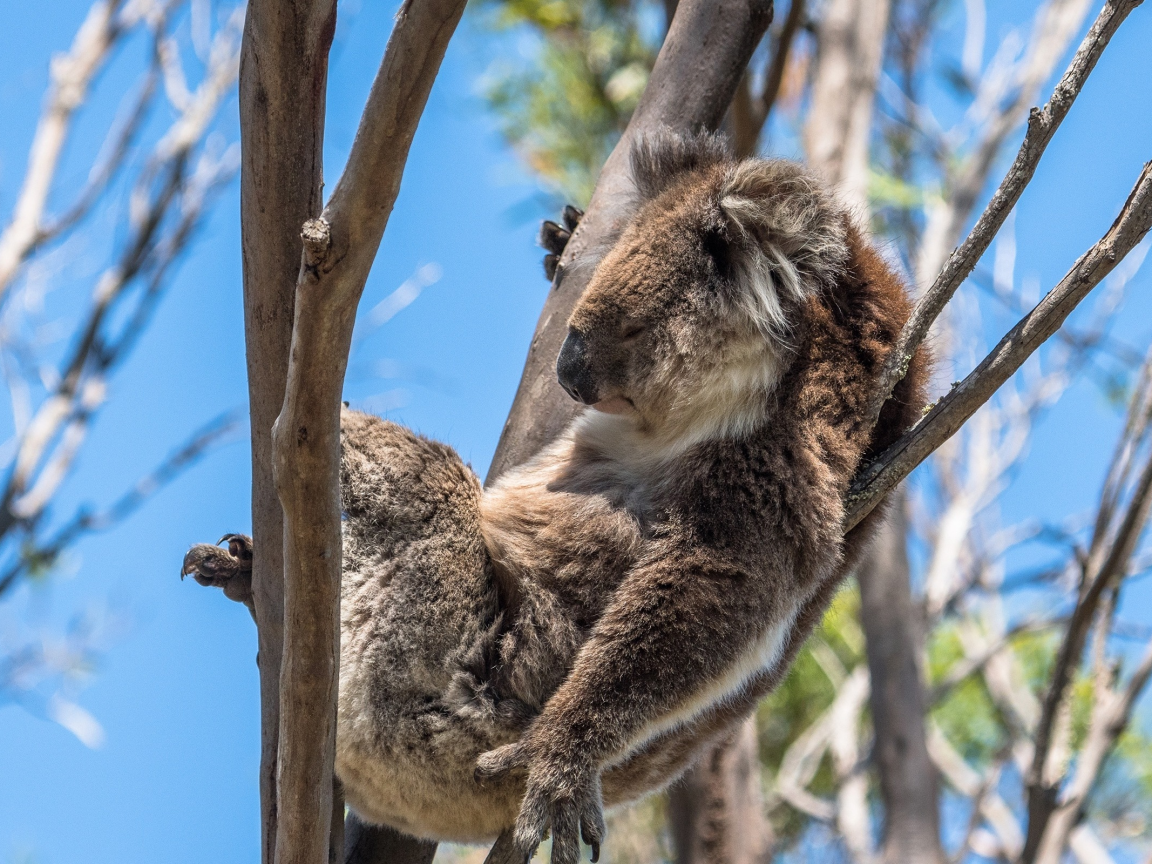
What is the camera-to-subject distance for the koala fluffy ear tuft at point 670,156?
10.3 ft

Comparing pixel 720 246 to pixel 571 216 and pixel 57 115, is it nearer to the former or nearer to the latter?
pixel 571 216

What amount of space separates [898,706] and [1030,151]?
3980 mm

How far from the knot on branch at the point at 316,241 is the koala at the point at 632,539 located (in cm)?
92

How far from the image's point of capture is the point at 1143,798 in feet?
28.1

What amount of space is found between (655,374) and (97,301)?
431 cm

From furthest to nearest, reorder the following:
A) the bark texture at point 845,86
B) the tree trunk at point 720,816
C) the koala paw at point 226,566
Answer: the bark texture at point 845,86, the tree trunk at point 720,816, the koala paw at point 226,566

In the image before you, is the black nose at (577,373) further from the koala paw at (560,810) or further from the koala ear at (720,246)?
the koala paw at (560,810)

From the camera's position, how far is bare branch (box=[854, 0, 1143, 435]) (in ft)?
6.79

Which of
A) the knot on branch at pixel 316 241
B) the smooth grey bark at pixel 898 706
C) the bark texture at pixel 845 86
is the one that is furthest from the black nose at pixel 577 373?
the bark texture at pixel 845 86

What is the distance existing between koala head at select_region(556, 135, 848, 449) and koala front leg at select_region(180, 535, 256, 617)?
2.96ft

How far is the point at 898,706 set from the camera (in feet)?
18.1

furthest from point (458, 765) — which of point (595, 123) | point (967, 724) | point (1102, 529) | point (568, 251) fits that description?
point (967, 724)

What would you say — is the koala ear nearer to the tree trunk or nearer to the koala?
the koala

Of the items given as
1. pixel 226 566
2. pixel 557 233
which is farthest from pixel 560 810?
pixel 557 233
